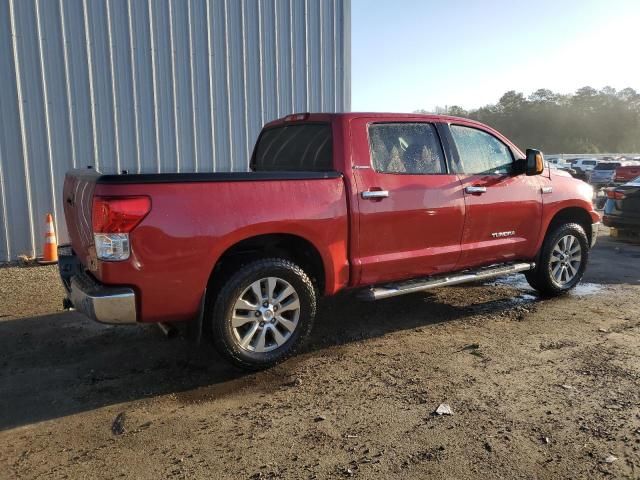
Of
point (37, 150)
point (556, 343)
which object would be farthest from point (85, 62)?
point (556, 343)

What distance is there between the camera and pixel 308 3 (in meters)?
10.2

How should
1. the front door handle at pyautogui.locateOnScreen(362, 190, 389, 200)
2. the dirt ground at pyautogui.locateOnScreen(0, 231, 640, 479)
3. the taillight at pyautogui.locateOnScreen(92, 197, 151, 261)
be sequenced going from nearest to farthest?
1. the dirt ground at pyautogui.locateOnScreen(0, 231, 640, 479)
2. the taillight at pyautogui.locateOnScreen(92, 197, 151, 261)
3. the front door handle at pyautogui.locateOnScreen(362, 190, 389, 200)

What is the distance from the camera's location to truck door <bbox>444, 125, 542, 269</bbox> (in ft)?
16.8

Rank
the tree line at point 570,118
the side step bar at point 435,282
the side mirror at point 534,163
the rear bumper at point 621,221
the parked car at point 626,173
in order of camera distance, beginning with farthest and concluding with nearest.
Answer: the tree line at point 570,118, the parked car at point 626,173, the rear bumper at point 621,221, the side mirror at point 534,163, the side step bar at point 435,282

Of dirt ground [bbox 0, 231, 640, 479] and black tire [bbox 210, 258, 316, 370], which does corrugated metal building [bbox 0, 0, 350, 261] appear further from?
black tire [bbox 210, 258, 316, 370]

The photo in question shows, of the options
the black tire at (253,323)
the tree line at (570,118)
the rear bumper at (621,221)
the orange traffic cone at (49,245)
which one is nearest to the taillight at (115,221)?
the black tire at (253,323)

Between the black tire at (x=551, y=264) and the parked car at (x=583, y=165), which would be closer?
the black tire at (x=551, y=264)

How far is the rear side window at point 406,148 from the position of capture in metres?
4.57

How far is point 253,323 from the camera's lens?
3.98 metres

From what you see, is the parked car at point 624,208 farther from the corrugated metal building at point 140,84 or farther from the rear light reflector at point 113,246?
the rear light reflector at point 113,246

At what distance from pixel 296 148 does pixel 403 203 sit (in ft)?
3.74

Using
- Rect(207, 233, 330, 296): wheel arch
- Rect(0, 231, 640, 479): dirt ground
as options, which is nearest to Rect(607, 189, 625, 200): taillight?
Rect(0, 231, 640, 479): dirt ground

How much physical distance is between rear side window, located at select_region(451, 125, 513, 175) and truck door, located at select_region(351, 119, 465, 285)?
0.29 metres

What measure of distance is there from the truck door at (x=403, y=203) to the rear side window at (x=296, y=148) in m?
0.28
